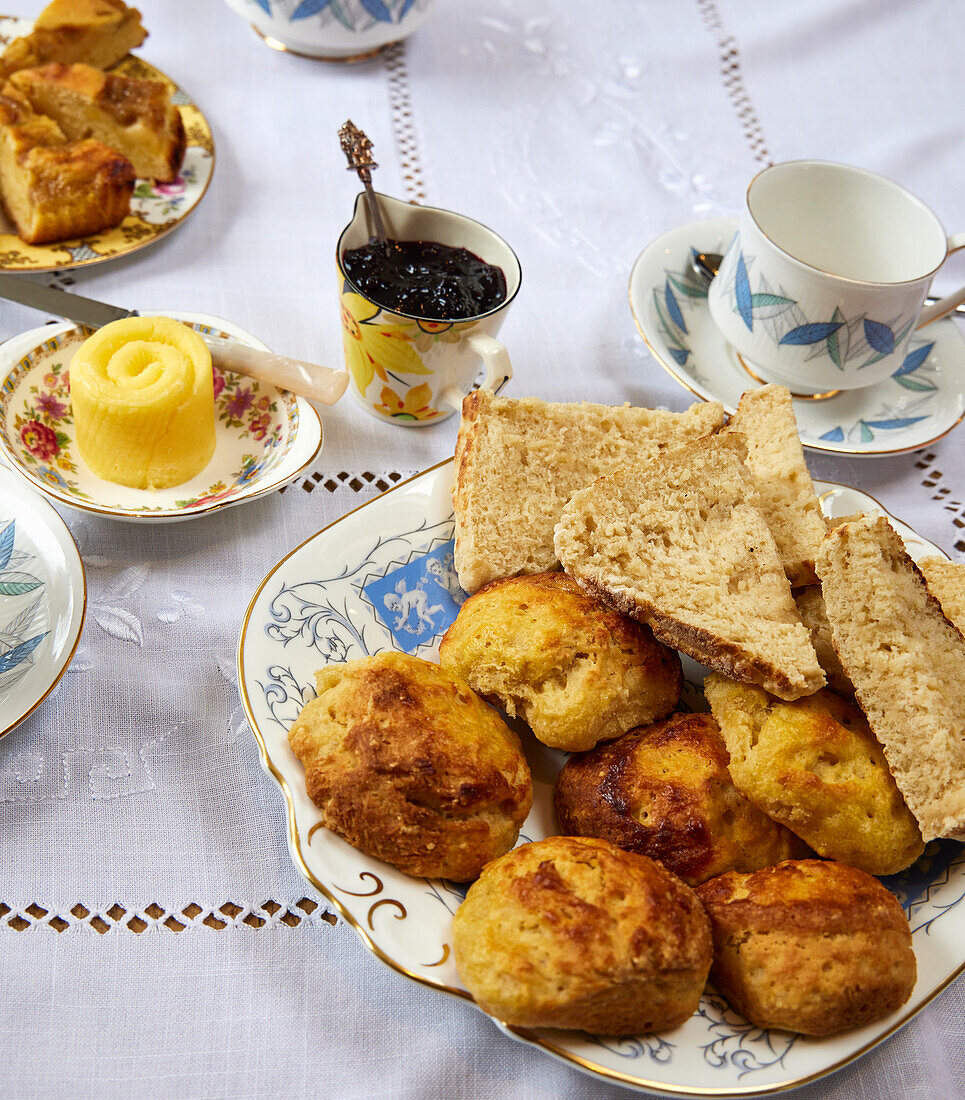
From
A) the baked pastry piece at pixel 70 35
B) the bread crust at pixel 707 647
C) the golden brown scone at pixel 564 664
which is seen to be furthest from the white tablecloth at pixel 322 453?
the bread crust at pixel 707 647

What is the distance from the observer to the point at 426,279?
2.24 metres

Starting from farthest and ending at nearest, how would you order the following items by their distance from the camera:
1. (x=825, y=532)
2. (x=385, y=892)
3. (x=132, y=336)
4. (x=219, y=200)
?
(x=219, y=200)
(x=132, y=336)
(x=825, y=532)
(x=385, y=892)

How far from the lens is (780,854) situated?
1.59 meters

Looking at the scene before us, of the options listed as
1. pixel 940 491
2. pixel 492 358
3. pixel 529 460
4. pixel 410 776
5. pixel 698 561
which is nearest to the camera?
pixel 410 776

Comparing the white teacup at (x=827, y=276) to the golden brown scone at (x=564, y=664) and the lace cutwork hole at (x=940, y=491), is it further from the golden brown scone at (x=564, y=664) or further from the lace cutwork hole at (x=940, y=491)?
the golden brown scone at (x=564, y=664)

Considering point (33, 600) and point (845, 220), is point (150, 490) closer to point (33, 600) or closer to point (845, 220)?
point (33, 600)

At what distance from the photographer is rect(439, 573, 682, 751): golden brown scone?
1624 mm

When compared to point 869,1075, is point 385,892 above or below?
above

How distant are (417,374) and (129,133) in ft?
3.72

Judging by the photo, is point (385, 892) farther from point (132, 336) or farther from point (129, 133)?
point (129, 133)

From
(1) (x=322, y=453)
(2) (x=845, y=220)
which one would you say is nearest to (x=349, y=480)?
(1) (x=322, y=453)

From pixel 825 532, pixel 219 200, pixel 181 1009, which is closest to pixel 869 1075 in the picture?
pixel 825 532

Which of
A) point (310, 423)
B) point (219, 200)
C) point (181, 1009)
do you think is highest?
point (219, 200)

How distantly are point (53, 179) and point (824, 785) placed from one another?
2246mm
